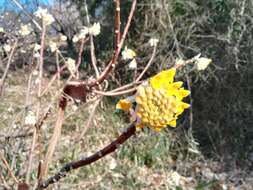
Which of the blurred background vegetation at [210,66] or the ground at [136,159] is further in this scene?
the blurred background vegetation at [210,66]

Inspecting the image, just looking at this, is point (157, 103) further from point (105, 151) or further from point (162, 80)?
point (105, 151)

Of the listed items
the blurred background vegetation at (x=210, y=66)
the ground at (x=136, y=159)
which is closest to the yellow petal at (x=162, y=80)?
the ground at (x=136, y=159)

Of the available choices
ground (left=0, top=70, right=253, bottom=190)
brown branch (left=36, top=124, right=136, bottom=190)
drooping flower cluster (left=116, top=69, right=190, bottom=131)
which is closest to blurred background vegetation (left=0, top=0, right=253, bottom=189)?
ground (left=0, top=70, right=253, bottom=190)

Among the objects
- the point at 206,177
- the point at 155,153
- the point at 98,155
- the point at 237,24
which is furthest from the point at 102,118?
the point at 98,155

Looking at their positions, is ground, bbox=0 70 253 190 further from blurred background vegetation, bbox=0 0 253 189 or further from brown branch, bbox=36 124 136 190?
brown branch, bbox=36 124 136 190

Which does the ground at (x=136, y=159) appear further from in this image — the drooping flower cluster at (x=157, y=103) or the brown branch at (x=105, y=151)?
the drooping flower cluster at (x=157, y=103)

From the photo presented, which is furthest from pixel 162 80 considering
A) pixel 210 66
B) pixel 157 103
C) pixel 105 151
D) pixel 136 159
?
pixel 210 66

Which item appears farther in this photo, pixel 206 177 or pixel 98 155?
pixel 206 177

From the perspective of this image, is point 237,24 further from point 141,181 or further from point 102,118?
point 141,181
